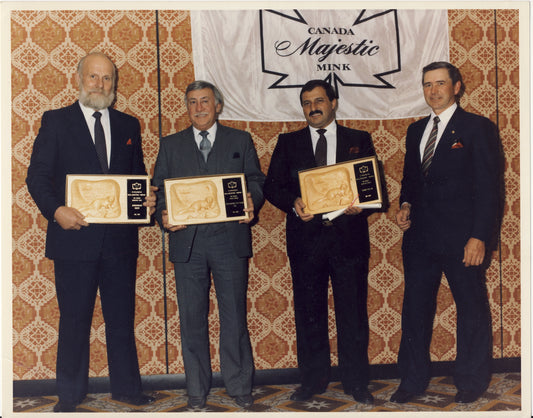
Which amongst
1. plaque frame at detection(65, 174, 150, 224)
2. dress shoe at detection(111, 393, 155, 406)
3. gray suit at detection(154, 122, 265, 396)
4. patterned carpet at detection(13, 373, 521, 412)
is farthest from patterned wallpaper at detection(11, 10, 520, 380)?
plaque frame at detection(65, 174, 150, 224)

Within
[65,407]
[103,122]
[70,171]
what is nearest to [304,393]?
[65,407]

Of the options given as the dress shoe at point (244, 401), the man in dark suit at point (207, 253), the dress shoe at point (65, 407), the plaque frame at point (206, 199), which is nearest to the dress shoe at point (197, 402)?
the man in dark suit at point (207, 253)

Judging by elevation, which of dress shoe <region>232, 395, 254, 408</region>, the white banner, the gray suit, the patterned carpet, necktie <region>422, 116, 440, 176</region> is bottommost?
the patterned carpet

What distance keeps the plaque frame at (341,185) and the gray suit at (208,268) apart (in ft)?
1.02

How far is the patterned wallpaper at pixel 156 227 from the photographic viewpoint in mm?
3740

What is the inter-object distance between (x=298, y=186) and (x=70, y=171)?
53.5 inches

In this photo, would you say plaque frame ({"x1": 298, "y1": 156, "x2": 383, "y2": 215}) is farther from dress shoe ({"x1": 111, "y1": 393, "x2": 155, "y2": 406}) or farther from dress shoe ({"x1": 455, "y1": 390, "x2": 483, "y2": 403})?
dress shoe ({"x1": 111, "y1": 393, "x2": 155, "y2": 406})

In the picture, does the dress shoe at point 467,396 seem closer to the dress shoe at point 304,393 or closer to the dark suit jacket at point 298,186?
the dress shoe at point 304,393

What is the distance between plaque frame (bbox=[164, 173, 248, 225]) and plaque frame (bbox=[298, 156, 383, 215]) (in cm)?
38

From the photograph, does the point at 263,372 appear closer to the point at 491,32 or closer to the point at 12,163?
the point at 12,163

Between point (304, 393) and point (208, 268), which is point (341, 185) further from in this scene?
point (304, 393)

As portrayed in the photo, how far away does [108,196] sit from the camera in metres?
3.27

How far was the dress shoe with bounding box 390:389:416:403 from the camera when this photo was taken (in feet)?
11.3
